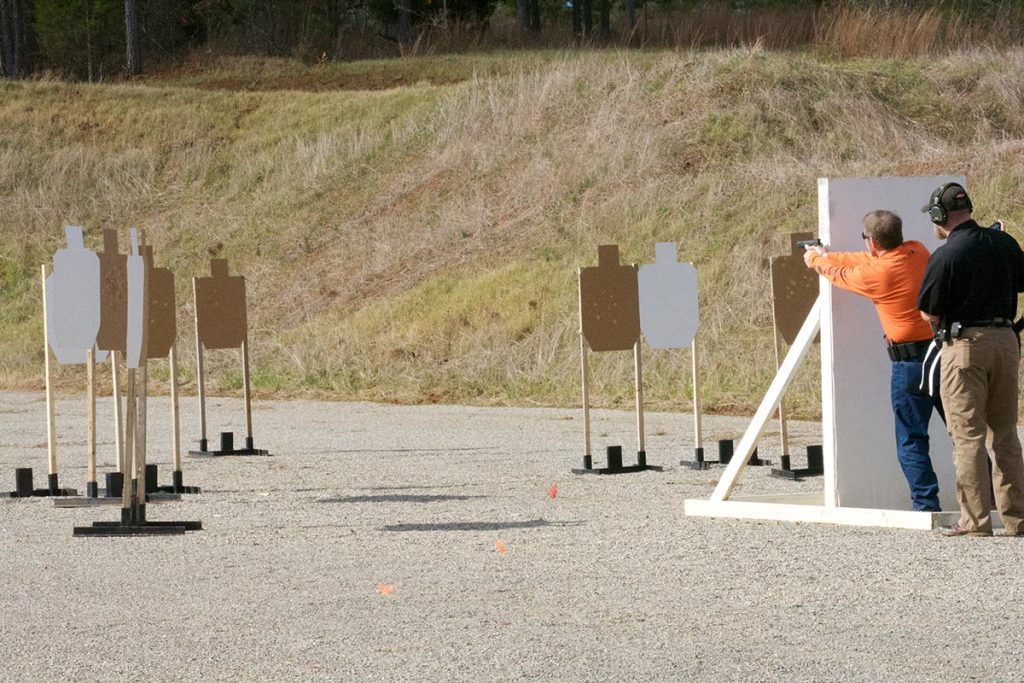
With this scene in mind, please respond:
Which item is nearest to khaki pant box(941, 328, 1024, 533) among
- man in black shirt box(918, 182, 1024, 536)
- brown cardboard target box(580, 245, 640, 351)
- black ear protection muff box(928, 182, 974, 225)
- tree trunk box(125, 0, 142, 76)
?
man in black shirt box(918, 182, 1024, 536)

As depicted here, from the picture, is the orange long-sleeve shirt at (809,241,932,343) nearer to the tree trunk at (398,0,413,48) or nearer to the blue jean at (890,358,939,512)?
the blue jean at (890,358,939,512)

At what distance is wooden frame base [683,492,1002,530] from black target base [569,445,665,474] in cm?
240

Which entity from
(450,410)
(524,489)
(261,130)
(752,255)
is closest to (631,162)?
(752,255)

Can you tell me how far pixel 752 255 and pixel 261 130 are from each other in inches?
699

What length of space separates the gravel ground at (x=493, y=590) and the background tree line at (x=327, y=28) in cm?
3101

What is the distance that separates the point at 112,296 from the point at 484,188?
2059 centimetres

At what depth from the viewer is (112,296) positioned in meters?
9.88

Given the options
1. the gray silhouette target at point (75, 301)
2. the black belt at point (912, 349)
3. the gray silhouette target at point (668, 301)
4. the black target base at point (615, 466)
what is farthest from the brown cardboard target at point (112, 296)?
the gray silhouette target at point (668, 301)

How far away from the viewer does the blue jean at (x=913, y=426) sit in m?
8.95

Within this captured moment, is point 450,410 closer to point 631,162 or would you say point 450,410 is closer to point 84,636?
point 631,162

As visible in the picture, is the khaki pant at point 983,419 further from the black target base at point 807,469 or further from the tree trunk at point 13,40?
the tree trunk at point 13,40

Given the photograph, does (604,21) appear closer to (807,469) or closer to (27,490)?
(807,469)

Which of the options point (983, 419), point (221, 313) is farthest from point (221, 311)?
point (983, 419)

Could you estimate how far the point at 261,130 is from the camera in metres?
37.3
